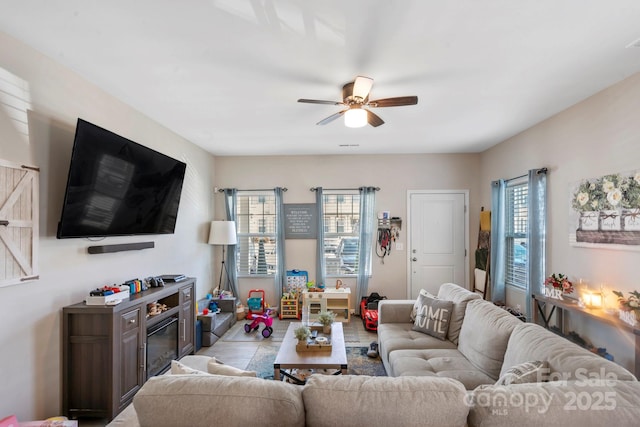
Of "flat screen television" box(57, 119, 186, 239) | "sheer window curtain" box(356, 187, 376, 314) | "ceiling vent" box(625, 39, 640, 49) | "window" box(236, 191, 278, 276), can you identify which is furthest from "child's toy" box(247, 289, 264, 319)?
"ceiling vent" box(625, 39, 640, 49)

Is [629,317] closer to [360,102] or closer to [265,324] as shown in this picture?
[360,102]

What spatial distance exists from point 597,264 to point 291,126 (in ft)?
11.2

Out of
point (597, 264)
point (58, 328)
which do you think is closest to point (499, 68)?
point (597, 264)

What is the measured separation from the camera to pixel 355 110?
2496 millimetres

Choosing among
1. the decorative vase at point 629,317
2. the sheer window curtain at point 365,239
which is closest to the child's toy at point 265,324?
the sheer window curtain at point 365,239

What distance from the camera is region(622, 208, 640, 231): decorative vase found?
238 cm

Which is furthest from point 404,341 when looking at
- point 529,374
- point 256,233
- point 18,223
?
point 256,233

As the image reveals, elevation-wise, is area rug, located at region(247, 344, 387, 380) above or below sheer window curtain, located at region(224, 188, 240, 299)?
below

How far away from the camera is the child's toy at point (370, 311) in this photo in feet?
13.8

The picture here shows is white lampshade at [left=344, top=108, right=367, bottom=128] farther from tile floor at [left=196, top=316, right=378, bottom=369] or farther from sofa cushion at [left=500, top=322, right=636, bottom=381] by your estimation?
tile floor at [left=196, top=316, right=378, bottom=369]

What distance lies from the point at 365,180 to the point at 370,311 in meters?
2.15

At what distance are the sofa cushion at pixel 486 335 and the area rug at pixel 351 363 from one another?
0.95m

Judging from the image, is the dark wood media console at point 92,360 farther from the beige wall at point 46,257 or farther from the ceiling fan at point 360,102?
the ceiling fan at point 360,102

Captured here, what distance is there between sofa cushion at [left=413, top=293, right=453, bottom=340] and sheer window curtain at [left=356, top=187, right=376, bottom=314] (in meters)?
1.89
